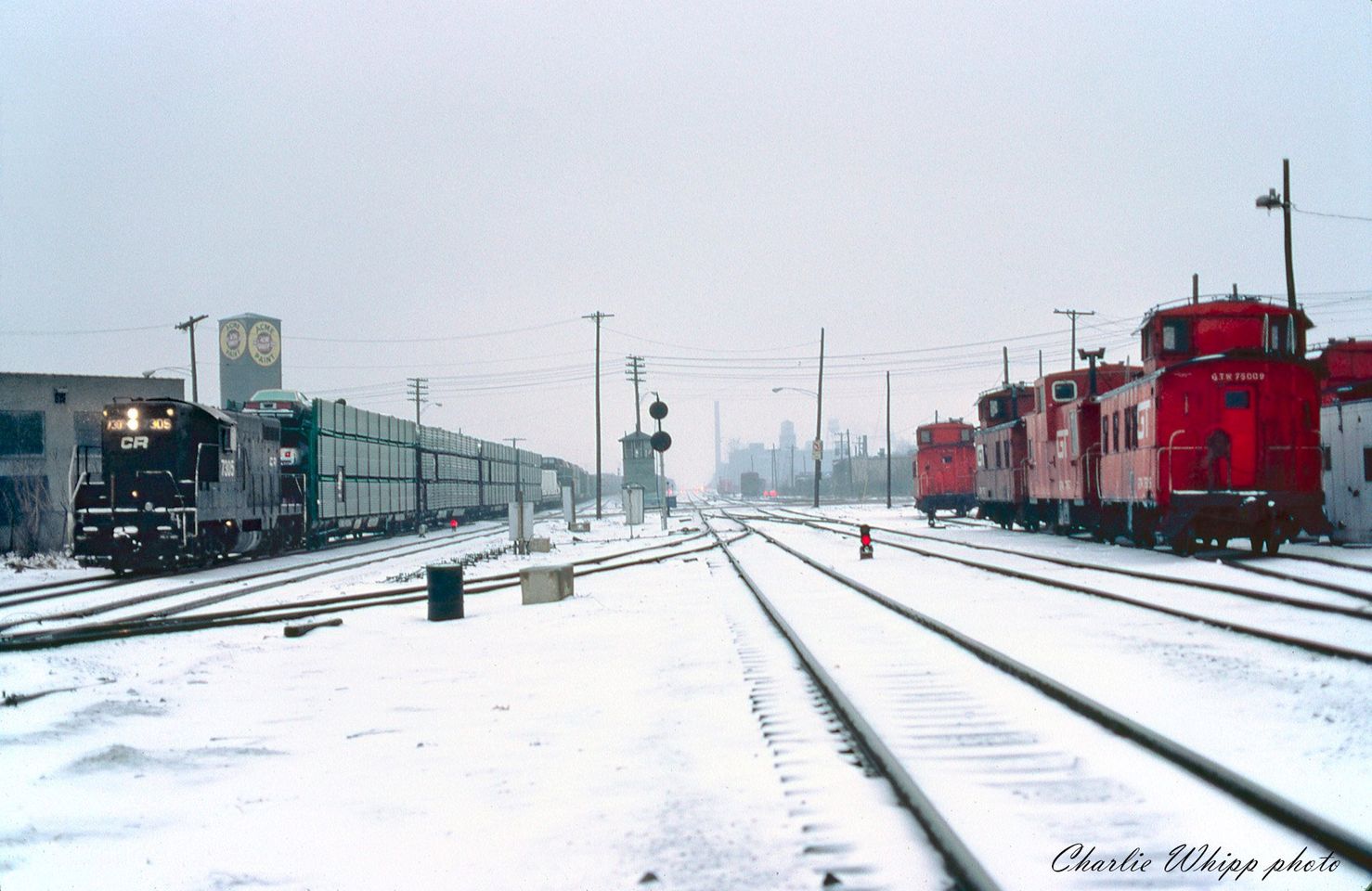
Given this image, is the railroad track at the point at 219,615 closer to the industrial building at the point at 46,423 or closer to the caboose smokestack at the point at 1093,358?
the caboose smokestack at the point at 1093,358

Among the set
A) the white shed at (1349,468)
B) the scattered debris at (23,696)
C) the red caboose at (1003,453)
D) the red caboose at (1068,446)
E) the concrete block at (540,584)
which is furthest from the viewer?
the red caboose at (1003,453)

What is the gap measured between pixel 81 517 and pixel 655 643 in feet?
51.9

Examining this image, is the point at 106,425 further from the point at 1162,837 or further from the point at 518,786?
the point at 1162,837

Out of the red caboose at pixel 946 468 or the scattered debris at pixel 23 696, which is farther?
the red caboose at pixel 946 468

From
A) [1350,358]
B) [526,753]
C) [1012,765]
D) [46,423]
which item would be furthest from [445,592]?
[46,423]

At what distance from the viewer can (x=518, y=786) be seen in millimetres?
4992

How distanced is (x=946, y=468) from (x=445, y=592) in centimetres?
3530

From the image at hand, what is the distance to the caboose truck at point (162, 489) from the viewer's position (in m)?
20.5

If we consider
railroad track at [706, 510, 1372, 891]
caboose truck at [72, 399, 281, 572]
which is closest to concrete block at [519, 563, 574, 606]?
railroad track at [706, 510, 1372, 891]

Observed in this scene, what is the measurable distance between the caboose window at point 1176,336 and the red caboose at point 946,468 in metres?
23.6

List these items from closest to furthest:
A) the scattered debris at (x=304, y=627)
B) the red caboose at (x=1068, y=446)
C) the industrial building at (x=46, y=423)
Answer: the scattered debris at (x=304, y=627)
the red caboose at (x=1068, y=446)
the industrial building at (x=46, y=423)

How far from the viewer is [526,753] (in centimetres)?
567

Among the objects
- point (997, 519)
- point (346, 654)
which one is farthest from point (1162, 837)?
Answer: point (997, 519)

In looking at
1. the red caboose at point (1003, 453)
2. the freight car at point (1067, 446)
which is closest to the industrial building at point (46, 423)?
the red caboose at point (1003, 453)
